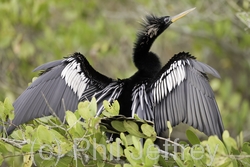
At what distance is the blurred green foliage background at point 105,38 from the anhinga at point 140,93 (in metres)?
2.07

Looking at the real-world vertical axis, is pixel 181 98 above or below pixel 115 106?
above

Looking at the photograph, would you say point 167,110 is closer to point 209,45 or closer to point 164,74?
point 164,74

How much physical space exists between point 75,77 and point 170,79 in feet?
2.12

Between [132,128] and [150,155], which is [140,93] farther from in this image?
[150,155]

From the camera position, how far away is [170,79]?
3.07 meters

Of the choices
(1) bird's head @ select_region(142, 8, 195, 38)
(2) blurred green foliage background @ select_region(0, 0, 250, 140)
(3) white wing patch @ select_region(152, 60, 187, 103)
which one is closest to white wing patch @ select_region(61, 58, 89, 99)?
(3) white wing patch @ select_region(152, 60, 187, 103)

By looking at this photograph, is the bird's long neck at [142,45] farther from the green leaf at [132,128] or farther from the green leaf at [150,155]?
the green leaf at [150,155]

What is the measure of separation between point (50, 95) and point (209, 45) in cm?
347

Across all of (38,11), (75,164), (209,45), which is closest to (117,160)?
(75,164)

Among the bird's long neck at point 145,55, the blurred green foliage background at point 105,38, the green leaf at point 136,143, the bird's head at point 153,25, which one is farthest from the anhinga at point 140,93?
the blurred green foliage background at point 105,38

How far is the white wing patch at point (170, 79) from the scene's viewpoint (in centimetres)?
305

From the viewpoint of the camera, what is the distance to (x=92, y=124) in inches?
92.5

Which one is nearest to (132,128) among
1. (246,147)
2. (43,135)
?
(43,135)

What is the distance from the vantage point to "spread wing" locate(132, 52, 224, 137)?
9.22 ft
